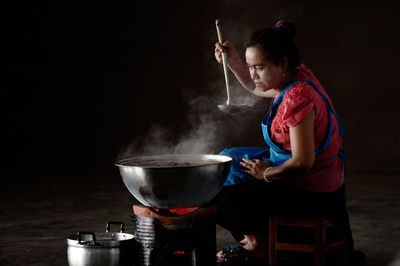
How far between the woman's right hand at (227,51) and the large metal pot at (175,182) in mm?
761

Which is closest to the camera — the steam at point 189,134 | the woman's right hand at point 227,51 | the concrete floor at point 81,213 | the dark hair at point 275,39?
the dark hair at point 275,39

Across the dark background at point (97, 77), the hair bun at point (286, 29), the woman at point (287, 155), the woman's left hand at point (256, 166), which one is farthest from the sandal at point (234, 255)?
the dark background at point (97, 77)

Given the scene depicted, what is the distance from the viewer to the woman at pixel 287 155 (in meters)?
2.17

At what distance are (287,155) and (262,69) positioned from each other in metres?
0.37

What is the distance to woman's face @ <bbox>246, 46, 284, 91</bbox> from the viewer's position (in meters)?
2.28

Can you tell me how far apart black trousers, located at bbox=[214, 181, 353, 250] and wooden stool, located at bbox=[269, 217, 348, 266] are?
1.1 inches

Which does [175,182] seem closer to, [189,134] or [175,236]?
[175,236]

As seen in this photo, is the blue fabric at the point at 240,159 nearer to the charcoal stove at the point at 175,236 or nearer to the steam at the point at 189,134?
the charcoal stove at the point at 175,236

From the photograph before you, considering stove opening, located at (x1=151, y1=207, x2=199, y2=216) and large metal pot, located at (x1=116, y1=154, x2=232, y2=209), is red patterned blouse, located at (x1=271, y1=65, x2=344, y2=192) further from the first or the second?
stove opening, located at (x1=151, y1=207, x2=199, y2=216)

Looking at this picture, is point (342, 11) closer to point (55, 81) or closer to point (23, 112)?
point (55, 81)

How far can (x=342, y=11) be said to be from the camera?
5785mm

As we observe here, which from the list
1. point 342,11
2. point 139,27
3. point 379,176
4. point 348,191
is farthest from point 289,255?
point 139,27

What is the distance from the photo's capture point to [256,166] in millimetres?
2320

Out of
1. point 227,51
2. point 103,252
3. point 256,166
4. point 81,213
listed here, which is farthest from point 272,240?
point 81,213
